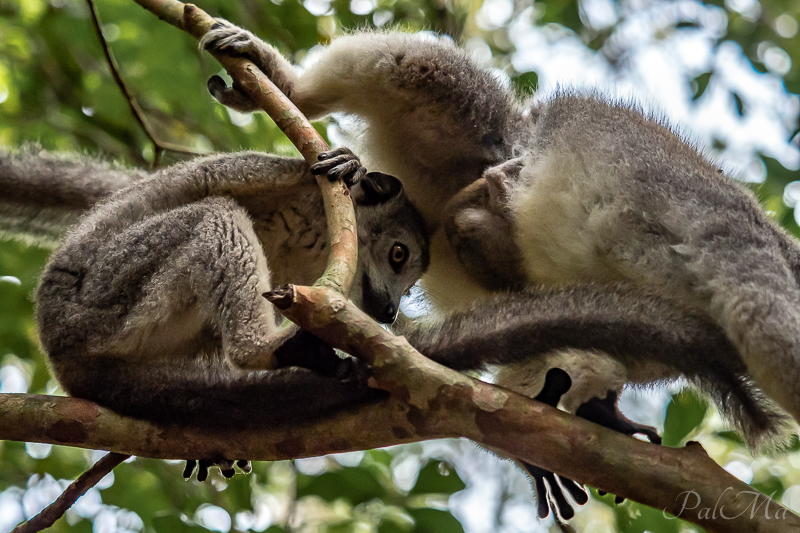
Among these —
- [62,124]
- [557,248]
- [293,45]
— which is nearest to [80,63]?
[62,124]

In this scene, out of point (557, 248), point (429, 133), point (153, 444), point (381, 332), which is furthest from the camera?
point (429, 133)

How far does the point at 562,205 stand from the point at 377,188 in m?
1.46

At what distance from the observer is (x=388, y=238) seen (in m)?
4.83

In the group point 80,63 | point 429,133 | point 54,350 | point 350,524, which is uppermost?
point 429,133

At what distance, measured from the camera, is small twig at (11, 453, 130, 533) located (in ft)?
10.5

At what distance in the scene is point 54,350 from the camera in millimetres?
3645

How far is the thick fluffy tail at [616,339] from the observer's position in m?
2.85

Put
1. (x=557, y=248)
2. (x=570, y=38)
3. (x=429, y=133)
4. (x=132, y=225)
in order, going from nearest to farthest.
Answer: (x=557, y=248)
(x=132, y=225)
(x=429, y=133)
(x=570, y=38)

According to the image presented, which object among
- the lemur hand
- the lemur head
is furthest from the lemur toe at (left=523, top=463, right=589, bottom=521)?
the lemur hand

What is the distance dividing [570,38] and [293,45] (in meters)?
4.33

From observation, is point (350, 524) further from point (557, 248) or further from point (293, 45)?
point (293, 45)

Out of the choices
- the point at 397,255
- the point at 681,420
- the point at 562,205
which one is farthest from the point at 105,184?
the point at 681,420

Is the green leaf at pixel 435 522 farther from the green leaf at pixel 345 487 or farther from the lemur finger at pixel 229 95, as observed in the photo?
the lemur finger at pixel 229 95

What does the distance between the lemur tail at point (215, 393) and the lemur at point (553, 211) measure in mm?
480
